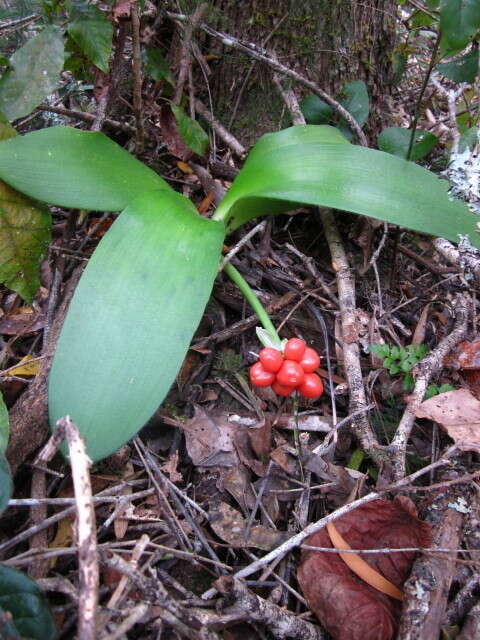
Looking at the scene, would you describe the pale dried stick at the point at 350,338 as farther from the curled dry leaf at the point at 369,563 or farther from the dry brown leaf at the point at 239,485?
the dry brown leaf at the point at 239,485

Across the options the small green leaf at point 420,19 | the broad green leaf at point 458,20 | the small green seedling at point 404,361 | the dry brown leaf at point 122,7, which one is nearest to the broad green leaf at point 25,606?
the small green seedling at point 404,361

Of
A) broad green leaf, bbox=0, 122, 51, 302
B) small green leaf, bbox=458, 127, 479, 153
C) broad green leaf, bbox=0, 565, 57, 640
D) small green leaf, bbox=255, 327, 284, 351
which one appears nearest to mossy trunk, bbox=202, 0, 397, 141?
small green leaf, bbox=458, 127, 479, 153

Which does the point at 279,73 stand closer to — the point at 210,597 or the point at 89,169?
the point at 89,169

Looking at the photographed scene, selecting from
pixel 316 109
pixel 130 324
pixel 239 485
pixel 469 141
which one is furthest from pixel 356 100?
pixel 239 485

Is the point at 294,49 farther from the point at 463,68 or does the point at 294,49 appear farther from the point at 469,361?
the point at 469,361

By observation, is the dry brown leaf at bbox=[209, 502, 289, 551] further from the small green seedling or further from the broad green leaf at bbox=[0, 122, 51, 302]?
the broad green leaf at bbox=[0, 122, 51, 302]

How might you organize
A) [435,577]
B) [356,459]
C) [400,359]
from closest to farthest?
[435,577] → [356,459] → [400,359]
